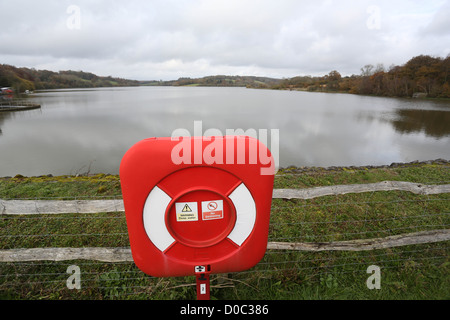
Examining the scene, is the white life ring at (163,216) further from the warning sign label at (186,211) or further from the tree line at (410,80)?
the tree line at (410,80)

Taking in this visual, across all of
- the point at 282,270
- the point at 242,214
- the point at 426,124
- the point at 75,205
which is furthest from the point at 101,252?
the point at 426,124

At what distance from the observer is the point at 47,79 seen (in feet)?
239

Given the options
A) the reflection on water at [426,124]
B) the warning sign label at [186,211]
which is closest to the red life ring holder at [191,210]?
the warning sign label at [186,211]

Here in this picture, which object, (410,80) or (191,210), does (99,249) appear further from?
(410,80)

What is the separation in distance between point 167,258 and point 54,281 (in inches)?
67.7

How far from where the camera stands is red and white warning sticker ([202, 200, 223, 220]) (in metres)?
1.28

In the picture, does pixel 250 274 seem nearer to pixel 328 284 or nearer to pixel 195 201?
pixel 328 284

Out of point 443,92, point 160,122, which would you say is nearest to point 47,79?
point 160,122

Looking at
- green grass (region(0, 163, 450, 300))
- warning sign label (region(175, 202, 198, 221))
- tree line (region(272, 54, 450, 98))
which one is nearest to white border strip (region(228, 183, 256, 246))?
warning sign label (region(175, 202, 198, 221))

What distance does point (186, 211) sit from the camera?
1275 mm

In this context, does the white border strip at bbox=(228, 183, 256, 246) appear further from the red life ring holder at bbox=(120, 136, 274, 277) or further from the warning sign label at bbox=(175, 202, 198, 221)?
the warning sign label at bbox=(175, 202, 198, 221)

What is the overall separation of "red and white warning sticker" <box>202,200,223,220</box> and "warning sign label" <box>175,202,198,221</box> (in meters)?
0.05
